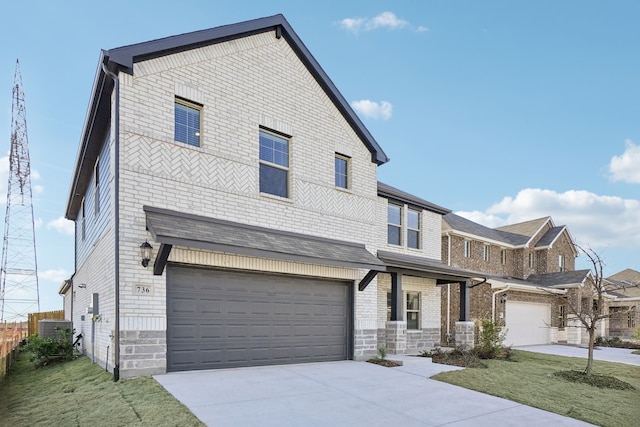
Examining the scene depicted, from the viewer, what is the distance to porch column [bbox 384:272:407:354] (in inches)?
512

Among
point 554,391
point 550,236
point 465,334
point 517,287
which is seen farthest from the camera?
point 550,236

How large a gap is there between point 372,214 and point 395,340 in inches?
163

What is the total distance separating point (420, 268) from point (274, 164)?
623 centimetres

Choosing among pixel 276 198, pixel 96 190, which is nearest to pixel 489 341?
pixel 276 198

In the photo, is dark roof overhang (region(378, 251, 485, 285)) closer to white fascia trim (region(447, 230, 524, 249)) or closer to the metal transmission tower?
white fascia trim (region(447, 230, 524, 249))

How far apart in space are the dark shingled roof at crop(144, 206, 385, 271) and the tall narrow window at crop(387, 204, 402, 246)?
139 inches

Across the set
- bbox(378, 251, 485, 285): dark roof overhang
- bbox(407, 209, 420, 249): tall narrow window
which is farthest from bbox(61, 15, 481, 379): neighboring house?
bbox(407, 209, 420, 249): tall narrow window

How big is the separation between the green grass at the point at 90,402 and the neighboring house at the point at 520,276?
46.2 ft

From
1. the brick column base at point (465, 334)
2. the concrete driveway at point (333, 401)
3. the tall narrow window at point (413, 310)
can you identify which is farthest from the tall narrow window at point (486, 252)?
the concrete driveway at point (333, 401)

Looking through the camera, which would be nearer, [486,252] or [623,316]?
[486,252]

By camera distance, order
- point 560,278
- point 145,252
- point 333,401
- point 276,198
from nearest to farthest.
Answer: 1. point 333,401
2. point 145,252
3. point 276,198
4. point 560,278

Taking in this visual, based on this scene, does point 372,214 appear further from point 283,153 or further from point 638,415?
point 638,415

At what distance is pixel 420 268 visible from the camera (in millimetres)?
13477

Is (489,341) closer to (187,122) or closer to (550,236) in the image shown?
(187,122)
